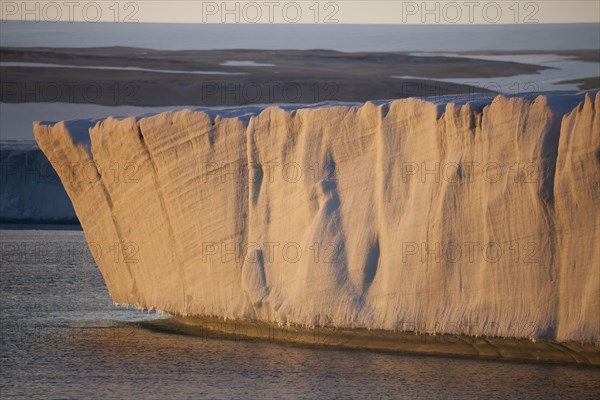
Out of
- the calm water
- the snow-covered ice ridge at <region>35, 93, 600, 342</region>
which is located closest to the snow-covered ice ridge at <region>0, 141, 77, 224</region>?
the calm water

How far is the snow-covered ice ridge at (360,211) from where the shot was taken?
30.0 feet

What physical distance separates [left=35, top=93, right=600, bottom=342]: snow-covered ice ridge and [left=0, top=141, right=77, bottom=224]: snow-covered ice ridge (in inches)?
984

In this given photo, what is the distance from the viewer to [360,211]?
1025cm

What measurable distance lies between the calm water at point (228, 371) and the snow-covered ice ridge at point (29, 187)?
23.6 meters

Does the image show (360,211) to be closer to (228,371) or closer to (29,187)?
(228,371)

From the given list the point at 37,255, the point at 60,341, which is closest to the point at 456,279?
the point at 60,341

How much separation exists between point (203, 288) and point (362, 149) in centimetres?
241

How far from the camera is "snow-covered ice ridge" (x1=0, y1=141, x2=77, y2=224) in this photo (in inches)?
1453

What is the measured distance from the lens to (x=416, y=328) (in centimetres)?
979

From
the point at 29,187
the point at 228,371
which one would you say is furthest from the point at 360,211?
the point at 29,187

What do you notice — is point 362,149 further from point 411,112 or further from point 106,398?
point 106,398

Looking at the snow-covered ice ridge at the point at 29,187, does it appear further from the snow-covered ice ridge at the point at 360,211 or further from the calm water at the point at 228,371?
the snow-covered ice ridge at the point at 360,211

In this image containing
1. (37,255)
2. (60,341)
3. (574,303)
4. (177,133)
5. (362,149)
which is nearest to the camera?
(574,303)

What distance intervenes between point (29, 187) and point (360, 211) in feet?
94.8
